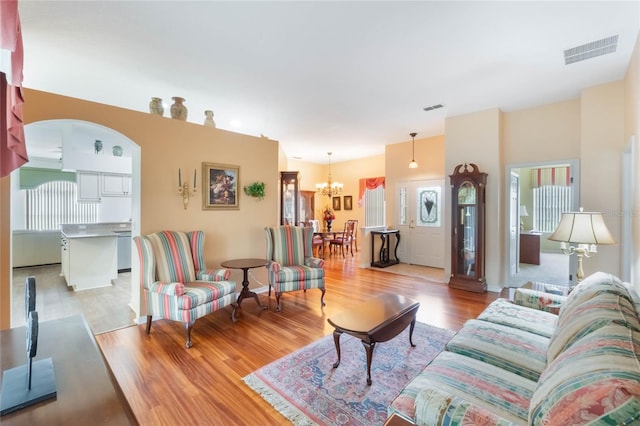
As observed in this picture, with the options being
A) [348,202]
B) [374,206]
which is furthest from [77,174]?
[374,206]

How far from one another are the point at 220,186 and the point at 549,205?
9.27 meters

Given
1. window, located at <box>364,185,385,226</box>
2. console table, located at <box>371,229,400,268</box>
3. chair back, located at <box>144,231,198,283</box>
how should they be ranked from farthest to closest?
window, located at <box>364,185,385,226</box> → console table, located at <box>371,229,400,268</box> → chair back, located at <box>144,231,198,283</box>

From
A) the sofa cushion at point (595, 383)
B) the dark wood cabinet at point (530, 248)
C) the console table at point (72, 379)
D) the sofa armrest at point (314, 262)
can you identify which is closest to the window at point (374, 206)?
the dark wood cabinet at point (530, 248)

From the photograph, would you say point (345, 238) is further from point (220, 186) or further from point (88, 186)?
point (88, 186)

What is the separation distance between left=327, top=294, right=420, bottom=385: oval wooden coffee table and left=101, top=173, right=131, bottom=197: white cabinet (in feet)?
20.2

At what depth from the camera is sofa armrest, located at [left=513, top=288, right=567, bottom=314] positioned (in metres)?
2.28

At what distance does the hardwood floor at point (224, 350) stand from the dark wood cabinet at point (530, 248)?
3.28m

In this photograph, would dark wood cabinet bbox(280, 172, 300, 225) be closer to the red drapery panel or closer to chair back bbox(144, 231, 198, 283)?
the red drapery panel

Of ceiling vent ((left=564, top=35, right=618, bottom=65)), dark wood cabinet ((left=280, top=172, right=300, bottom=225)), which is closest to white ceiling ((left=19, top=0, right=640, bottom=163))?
ceiling vent ((left=564, top=35, right=618, bottom=65))

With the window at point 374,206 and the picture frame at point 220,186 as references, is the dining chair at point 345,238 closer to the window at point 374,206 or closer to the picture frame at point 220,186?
the window at point 374,206

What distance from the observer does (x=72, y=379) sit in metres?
1.01

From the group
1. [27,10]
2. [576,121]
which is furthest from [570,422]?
[576,121]

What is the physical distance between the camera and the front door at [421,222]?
20.3 ft

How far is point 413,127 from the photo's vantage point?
5.34m
